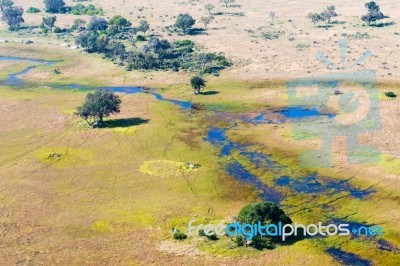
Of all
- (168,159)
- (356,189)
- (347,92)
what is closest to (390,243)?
(356,189)

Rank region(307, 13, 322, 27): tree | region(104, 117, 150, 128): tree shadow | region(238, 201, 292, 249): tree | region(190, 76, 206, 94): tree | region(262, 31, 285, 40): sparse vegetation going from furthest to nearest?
region(307, 13, 322, 27): tree
region(262, 31, 285, 40): sparse vegetation
region(190, 76, 206, 94): tree
region(104, 117, 150, 128): tree shadow
region(238, 201, 292, 249): tree

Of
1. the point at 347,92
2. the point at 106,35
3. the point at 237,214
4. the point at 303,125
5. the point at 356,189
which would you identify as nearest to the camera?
the point at 237,214

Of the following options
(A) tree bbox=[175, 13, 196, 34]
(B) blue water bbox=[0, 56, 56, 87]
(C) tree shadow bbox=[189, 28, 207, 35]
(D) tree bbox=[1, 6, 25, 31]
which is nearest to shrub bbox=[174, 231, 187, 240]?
(B) blue water bbox=[0, 56, 56, 87]

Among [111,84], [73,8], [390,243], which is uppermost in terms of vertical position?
[73,8]

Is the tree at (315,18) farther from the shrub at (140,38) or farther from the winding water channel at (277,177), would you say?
the winding water channel at (277,177)

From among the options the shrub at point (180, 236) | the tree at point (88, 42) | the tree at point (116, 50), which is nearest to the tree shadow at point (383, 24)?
the tree at point (116, 50)

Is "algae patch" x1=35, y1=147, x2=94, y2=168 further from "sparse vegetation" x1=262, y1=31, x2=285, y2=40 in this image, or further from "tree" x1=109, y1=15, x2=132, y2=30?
"tree" x1=109, y1=15, x2=132, y2=30

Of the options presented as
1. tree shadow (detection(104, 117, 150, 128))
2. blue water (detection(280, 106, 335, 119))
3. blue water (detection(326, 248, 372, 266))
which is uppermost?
blue water (detection(280, 106, 335, 119))

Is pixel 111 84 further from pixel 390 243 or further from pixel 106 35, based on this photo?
pixel 390 243
